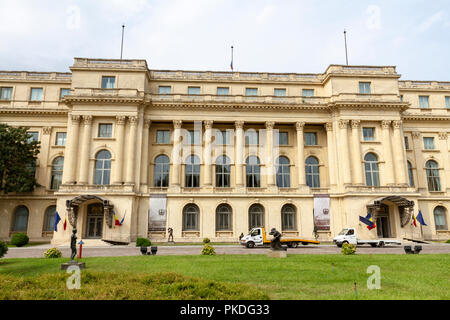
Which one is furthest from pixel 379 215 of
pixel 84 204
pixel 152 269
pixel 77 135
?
pixel 77 135

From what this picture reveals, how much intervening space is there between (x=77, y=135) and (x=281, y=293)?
36.9 m

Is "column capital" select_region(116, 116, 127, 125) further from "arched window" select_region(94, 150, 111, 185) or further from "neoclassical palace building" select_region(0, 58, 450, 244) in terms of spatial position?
"arched window" select_region(94, 150, 111, 185)

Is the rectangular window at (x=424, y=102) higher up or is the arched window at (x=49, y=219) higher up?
the rectangular window at (x=424, y=102)

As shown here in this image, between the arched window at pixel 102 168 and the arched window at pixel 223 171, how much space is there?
559 inches

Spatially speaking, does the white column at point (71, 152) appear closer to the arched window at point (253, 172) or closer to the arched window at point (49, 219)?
the arched window at point (49, 219)

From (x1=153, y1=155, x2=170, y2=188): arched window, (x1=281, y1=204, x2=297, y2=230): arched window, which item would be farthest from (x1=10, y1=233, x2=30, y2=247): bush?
(x1=281, y1=204, x2=297, y2=230): arched window

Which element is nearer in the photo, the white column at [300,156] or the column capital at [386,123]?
the white column at [300,156]

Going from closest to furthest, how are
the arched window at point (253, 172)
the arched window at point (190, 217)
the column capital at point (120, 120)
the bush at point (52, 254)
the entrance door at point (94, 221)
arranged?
the bush at point (52, 254) → the entrance door at point (94, 221) → the arched window at point (190, 217) → the column capital at point (120, 120) → the arched window at point (253, 172)

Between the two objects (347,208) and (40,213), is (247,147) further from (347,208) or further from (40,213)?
(40,213)

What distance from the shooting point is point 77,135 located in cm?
4009

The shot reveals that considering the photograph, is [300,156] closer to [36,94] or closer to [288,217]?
[288,217]

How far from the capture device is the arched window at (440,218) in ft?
147

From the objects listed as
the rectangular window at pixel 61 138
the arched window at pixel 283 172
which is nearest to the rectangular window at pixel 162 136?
the rectangular window at pixel 61 138

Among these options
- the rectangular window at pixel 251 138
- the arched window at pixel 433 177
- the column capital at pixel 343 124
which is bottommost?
the arched window at pixel 433 177
